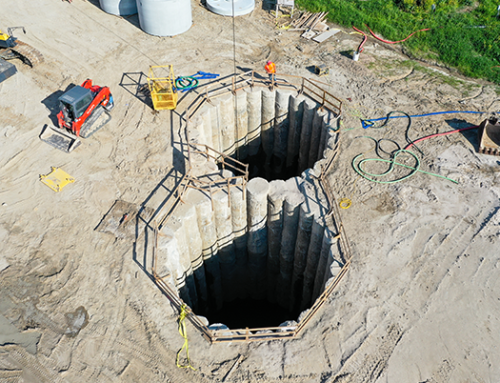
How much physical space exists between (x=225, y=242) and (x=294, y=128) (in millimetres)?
6838

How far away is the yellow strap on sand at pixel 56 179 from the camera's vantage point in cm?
1646

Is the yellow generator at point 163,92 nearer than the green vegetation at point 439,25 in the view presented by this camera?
Yes

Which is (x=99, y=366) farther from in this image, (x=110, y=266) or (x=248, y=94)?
(x=248, y=94)

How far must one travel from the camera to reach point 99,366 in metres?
12.1

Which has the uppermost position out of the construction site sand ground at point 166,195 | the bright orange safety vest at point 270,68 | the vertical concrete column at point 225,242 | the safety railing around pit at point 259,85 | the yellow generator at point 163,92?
the bright orange safety vest at point 270,68

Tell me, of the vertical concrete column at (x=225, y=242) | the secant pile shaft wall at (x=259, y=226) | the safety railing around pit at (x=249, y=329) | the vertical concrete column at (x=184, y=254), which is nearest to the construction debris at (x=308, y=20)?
the secant pile shaft wall at (x=259, y=226)

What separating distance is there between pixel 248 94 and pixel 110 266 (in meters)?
10.2

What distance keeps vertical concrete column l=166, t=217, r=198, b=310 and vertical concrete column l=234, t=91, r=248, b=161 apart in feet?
23.9

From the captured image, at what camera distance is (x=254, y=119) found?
824 inches

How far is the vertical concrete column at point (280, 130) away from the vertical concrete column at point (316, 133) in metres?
1.83

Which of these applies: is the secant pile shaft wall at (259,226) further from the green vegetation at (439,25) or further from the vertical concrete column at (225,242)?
the green vegetation at (439,25)

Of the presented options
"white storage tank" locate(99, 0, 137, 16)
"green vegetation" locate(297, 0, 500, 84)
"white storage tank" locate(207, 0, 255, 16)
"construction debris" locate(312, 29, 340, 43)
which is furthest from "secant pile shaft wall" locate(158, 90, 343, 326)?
"white storage tank" locate(99, 0, 137, 16)

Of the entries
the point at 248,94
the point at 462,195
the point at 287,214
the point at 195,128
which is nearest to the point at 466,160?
the point at 462,195

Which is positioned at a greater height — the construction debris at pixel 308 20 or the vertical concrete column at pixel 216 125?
the construction debris at pixel 308 20
